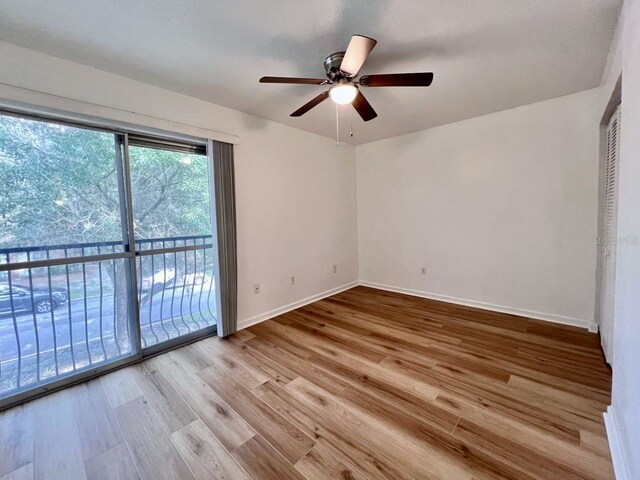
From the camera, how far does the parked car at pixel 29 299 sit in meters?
1.88

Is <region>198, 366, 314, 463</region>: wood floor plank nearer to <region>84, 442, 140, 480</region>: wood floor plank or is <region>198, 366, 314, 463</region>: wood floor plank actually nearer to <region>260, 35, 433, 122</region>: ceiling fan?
<region>84, 442, 140, 480</region>: wood floor plank

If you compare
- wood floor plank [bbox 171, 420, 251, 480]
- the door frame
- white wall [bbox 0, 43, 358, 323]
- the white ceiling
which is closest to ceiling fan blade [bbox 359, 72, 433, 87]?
the white ceiling

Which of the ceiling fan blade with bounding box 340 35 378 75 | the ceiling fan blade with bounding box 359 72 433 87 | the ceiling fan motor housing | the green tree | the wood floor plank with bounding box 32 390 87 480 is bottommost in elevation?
the wood floor plank with bounding box 32 390 87 480

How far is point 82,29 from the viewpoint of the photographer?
5.16ft

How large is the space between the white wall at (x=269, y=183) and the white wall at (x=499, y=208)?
2.30 ft

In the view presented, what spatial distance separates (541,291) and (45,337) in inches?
188

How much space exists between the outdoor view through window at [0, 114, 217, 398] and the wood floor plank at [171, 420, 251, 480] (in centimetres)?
121

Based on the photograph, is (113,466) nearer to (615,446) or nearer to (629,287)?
(615,446)

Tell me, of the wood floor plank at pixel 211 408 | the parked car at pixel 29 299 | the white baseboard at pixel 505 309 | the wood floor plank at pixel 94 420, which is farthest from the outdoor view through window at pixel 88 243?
the white baseboard at pixel 505 309

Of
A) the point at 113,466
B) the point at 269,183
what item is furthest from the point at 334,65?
the point at 113,466

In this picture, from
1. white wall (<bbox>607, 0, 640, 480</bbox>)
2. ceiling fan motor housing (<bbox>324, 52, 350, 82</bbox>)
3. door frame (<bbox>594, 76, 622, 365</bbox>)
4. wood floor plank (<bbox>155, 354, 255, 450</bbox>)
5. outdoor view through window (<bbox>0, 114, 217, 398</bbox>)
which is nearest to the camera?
white wall (<bbox>607, 0, 640, 480</bbox>)

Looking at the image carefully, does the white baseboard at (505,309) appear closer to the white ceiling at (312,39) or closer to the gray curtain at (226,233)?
the white ceiling at (312,39)

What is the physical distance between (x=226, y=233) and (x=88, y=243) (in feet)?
3.62

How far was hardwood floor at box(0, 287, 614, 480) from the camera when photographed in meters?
1.31
